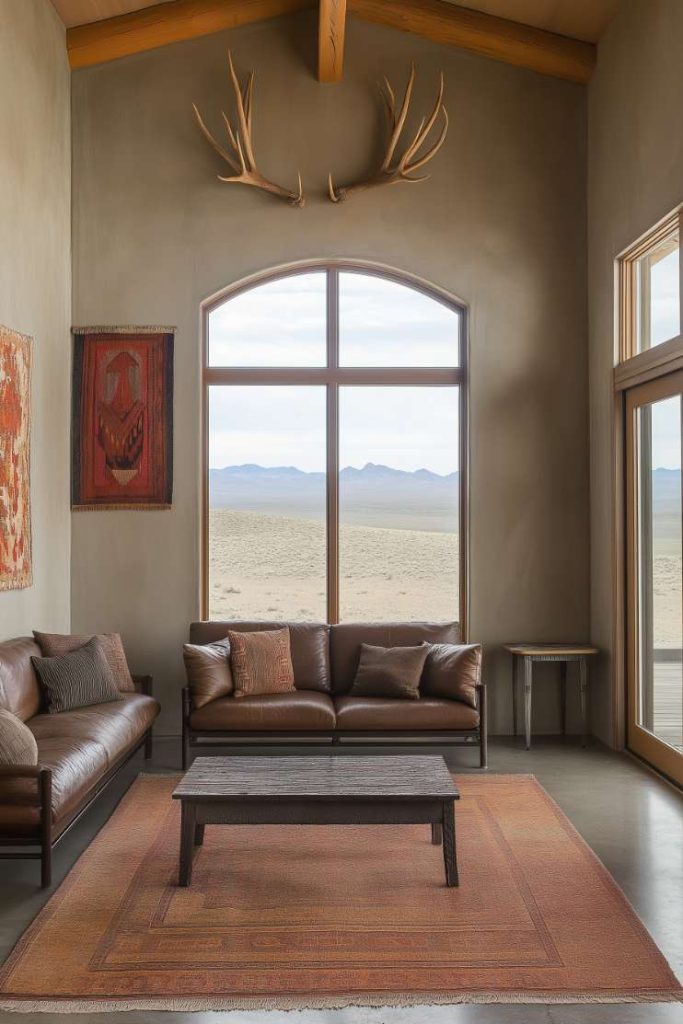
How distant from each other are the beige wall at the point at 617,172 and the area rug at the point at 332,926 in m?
2.41

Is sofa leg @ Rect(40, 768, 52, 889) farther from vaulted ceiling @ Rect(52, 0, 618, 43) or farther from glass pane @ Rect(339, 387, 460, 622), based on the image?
vaulted ceiling @ Rect(52, 0, 618, 43)

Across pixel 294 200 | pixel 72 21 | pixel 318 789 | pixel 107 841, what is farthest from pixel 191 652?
pixel 72 21

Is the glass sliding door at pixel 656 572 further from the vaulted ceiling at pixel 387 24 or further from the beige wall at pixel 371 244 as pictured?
the vaulted ceiling at pixel 387 24

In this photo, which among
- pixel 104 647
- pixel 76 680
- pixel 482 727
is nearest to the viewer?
pixel 76 680

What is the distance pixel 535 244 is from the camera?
7.12 meters

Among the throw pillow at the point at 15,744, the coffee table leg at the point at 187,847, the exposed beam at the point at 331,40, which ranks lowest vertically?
the coffee table leg at the point at 187,847

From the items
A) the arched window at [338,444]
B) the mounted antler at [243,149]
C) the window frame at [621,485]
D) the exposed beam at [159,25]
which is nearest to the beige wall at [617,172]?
the window frame at [621,485]

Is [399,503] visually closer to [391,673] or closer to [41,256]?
[391,673]

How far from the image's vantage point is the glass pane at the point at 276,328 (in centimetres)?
723

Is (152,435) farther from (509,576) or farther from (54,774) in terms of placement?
(54,774)

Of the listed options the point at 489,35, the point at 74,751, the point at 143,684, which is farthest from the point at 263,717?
Result: the point at 489,35

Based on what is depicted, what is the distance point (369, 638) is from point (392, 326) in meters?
2.31

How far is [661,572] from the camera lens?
5.85 meters

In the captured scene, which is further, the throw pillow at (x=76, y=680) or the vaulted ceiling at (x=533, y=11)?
the vaulted ceiling at (x=533, y=11)
